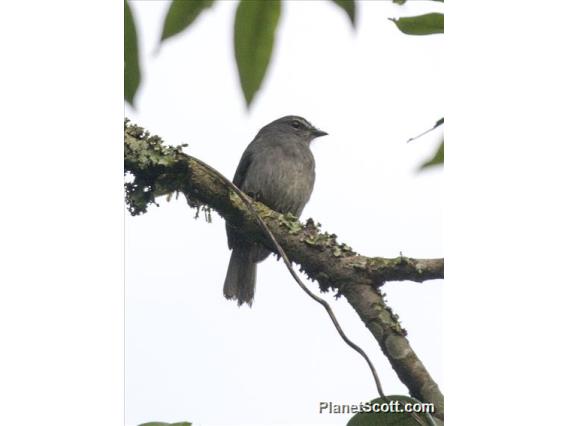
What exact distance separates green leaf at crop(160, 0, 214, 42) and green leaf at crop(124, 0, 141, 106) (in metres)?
0.06

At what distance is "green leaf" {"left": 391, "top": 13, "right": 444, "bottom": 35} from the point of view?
80.3 inches

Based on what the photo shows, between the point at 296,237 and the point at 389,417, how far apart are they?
4.44 feet

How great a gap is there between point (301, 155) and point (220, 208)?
2.07 m

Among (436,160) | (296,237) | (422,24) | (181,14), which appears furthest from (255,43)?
(296,237)

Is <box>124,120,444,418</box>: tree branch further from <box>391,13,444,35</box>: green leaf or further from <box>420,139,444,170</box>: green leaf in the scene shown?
<box>391,13,444,35</box>: green leaf

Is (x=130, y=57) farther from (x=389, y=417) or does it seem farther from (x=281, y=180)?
(x=281, y=180)

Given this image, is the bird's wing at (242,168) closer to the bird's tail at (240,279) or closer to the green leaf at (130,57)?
the bird's tail at (240,279)

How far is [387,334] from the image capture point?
2891 mm

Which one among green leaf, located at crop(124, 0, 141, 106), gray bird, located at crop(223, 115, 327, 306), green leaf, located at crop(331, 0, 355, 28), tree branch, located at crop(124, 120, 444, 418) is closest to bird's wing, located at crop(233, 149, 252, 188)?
gray bird, located at crop(223, 115, 327, 306)

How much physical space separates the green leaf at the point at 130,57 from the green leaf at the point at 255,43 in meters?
0.21

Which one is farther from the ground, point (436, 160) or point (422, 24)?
point (422, 24)

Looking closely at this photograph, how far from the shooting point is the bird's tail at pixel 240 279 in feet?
9.89

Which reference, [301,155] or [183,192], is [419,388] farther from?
[301,155]

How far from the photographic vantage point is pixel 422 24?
2.05 meters
